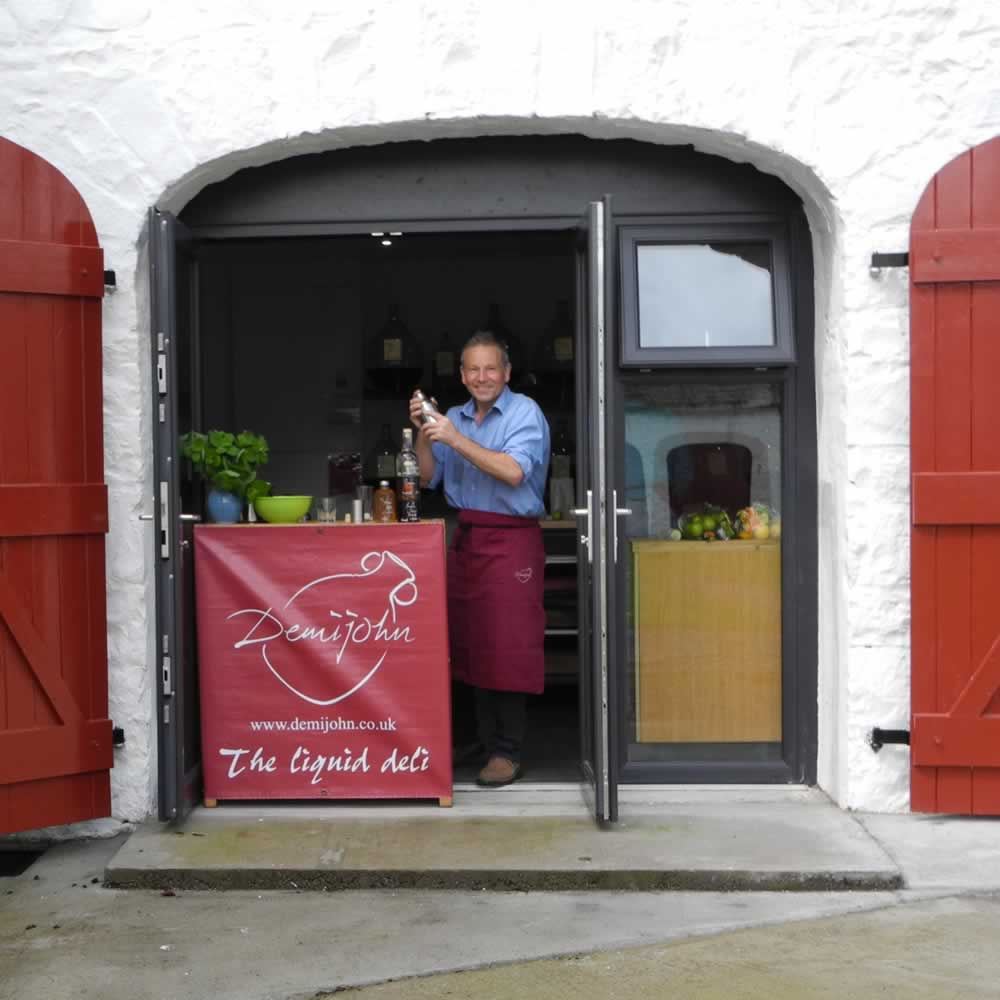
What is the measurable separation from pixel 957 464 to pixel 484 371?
5.96ft

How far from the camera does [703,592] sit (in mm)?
5691

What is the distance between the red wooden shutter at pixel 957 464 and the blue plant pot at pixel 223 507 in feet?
8.29

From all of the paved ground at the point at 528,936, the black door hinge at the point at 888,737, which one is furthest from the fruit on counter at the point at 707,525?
the paved ground at the point at 528,936

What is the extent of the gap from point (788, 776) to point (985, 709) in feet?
2.80

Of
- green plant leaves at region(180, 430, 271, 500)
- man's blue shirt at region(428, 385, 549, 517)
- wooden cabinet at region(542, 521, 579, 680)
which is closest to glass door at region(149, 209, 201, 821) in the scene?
green plant leaves at region(180, 430, 271, 500)

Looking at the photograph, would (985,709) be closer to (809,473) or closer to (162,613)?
(809,473)

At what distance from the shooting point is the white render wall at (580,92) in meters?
5.18

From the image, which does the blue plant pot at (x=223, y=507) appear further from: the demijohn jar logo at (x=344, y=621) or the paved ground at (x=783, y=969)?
the paved ground at (x=783, y=969)

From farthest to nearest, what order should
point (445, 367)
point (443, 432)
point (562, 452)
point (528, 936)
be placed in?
point (445, 367)
point (562, 452)
point (443, 432)
point (528, 936)

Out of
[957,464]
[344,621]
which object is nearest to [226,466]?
[344,621]

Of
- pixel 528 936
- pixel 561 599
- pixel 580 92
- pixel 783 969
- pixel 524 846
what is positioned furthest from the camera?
pixel 561 599

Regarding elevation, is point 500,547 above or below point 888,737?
above

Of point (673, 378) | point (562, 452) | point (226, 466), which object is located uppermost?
point (673, 378)

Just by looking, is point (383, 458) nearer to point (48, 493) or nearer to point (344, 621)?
point (344, 621)
